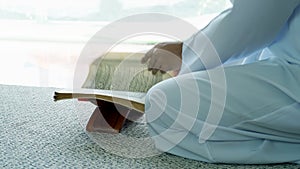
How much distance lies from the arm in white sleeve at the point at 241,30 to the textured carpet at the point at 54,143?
0.31 m

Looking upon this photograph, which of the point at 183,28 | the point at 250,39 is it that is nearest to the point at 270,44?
the point at 250,39

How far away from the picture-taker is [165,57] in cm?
124

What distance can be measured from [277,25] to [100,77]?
38.7 inches

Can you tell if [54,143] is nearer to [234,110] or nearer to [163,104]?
[163,104]

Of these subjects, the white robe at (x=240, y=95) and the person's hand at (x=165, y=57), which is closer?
the white robe at (x=240, y=95)

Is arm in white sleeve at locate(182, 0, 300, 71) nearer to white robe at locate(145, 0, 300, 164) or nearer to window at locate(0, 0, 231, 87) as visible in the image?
white robe at locate(145, 0, 300, 164)

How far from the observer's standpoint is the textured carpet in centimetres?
110

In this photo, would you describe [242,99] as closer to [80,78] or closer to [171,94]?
[171,94]

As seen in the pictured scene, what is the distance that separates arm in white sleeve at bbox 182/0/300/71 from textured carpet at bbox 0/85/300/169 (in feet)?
1.03

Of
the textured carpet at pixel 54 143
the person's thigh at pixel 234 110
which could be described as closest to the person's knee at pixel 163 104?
the person's thigh at pixel 234 110

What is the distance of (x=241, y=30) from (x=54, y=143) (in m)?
0.66

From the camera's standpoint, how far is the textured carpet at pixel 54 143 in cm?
110

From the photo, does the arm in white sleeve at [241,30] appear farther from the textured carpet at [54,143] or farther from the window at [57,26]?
the window at [57,26]

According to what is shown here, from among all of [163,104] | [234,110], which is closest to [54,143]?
[163,104]
